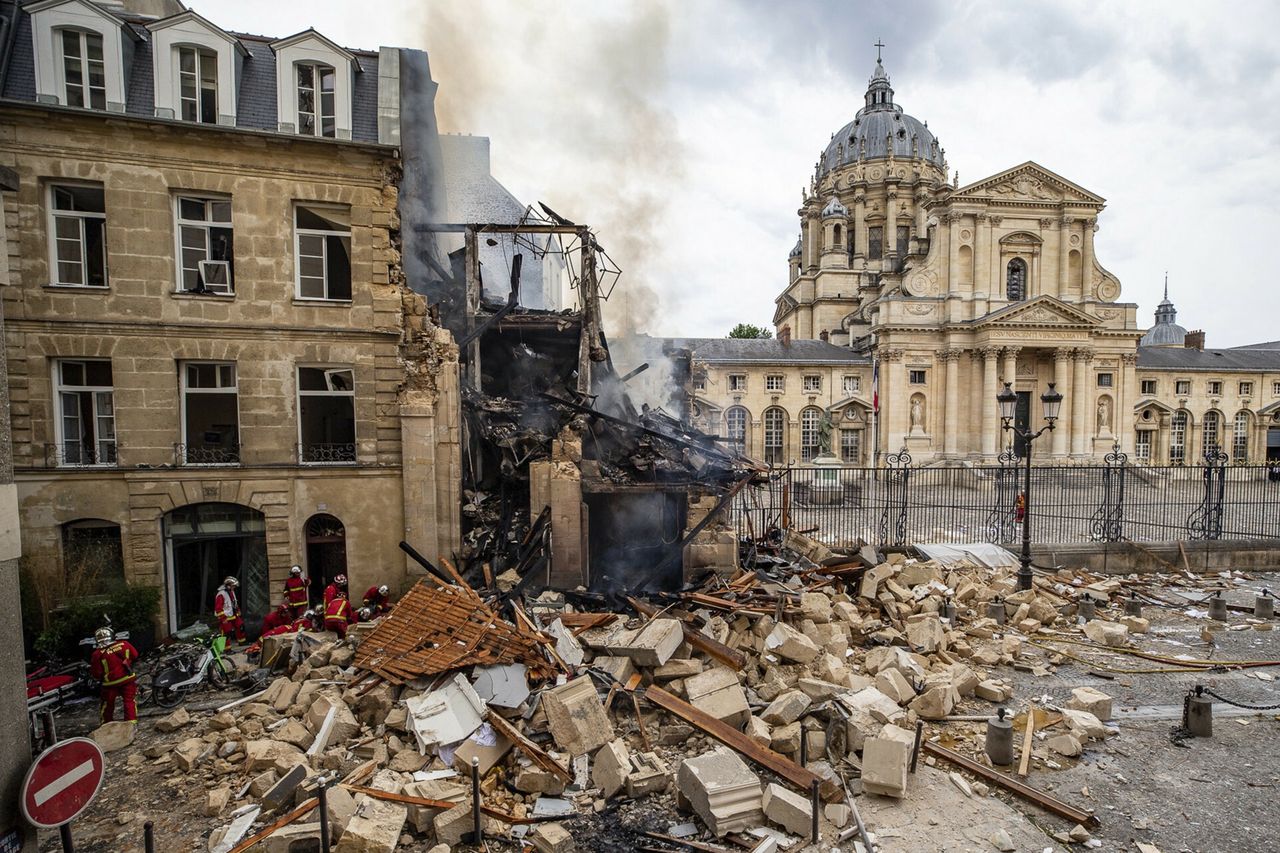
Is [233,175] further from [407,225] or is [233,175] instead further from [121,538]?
[121,538]

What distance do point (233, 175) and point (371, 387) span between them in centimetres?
444

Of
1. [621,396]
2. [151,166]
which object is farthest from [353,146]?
[621,396]

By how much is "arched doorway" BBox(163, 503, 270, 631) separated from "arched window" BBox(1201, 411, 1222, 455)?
201ft

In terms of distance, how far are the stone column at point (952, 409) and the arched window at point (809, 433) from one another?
8.61m

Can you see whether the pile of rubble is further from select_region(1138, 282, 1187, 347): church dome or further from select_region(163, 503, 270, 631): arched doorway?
select_region(1138, 282, 1187, 347): church dome

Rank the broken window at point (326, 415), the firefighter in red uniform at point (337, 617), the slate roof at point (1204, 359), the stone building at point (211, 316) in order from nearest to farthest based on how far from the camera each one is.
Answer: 1. the firefighter in red uniform at point (337, 617)
2. the stone building at point (211, 316)
3. the broken window at point (326, 415)
4. the slate roof at point (1204, 359)

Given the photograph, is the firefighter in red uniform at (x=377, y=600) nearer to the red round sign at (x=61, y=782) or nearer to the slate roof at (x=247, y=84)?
the red round sign at (x=61, y=782)

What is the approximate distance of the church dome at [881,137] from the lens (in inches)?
2239

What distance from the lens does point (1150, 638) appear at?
1059 centimetres

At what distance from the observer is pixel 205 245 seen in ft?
35.7

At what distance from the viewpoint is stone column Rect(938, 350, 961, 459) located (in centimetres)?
4128

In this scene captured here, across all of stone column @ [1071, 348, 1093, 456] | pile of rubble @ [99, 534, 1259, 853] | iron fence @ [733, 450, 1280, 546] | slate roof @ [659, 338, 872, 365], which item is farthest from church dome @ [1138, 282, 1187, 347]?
pile of rubble @ [99, 534, 1259, 853]

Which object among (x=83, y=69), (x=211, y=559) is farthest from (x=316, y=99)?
(x=211, y=559)

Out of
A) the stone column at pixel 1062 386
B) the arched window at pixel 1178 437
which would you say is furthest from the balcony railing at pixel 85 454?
the arched window at pixel 1178 437
